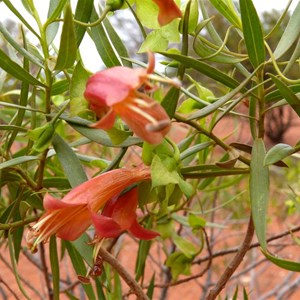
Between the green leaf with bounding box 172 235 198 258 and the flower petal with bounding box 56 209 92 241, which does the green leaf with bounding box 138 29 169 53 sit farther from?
the green leaf with bounding box 172 235 198 258

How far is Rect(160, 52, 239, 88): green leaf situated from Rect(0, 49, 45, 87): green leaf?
10cm

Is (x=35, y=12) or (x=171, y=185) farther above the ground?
(x=35, y=12)

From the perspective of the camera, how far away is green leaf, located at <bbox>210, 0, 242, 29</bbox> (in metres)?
0.42

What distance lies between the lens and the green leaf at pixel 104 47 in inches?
16.0

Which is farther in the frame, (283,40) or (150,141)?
(283,40)

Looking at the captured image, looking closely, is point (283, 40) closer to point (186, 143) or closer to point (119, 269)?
point (186, 143)

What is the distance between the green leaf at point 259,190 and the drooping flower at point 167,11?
4.4 inches

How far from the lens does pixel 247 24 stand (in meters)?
0.38

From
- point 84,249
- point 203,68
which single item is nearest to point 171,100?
point 203,68

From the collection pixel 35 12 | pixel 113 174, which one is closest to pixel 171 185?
pixel 113 174

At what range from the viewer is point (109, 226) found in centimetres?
36

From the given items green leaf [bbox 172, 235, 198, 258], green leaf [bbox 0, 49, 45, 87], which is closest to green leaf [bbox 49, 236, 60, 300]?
green leaf [bbox 0, 49, 45, 87]

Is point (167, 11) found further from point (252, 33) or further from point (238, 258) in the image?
point (238, 258)

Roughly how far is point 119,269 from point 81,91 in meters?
0.18
